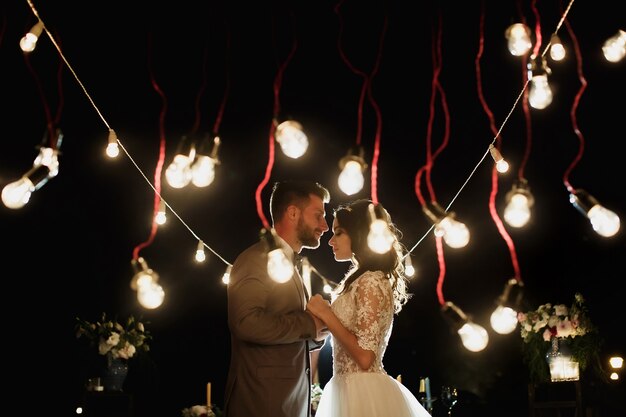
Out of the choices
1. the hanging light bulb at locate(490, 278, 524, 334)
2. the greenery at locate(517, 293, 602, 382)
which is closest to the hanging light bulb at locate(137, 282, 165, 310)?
the hanging light bulb at locate(490, 278, 524, 334)

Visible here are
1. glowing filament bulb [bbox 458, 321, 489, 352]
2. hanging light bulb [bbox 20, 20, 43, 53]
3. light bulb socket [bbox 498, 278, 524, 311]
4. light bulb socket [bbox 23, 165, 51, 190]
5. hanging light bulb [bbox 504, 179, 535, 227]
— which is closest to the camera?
light bulb socket [bbox 498, 278, 524, 311]

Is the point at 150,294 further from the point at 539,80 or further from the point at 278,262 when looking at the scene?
the point at 539,80

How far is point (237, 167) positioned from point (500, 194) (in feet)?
7.39

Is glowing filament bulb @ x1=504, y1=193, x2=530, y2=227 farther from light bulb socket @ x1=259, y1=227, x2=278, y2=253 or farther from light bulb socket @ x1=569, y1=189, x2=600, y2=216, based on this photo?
light bulb socket @ x1=259, y1=227, x2=278, y2=253

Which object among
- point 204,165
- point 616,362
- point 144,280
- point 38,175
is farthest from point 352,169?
point 616,362

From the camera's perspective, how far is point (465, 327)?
255cm

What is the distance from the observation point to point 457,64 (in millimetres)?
5715

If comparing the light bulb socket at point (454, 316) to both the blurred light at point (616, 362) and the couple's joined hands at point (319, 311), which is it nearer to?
the couple's joined hands at point (319, 311)

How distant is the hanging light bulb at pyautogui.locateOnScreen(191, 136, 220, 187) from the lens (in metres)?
2.86

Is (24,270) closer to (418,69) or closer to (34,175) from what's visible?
(34,175)

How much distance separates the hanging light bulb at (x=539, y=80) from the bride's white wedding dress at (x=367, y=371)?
104 centimetres

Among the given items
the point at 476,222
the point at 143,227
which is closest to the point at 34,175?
the point at 143,227

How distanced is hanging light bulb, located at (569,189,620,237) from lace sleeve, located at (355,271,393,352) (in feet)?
3.17

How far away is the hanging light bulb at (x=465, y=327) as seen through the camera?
2.44 meters
